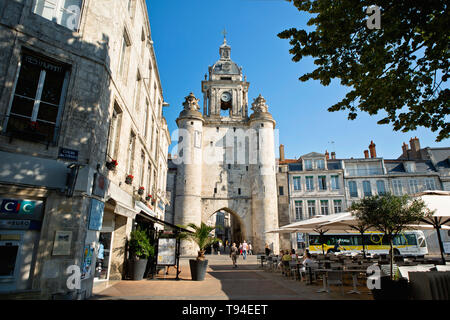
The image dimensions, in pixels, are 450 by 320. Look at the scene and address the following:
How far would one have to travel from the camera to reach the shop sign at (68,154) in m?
6.17

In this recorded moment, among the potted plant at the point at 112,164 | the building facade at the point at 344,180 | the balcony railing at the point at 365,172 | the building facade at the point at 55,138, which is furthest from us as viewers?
the balcony railing at the point at 365,172

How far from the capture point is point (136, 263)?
9062 mm

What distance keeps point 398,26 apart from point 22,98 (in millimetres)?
7924

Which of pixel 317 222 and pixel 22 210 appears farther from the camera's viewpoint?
pixel 317 222

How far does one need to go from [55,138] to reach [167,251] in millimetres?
5696

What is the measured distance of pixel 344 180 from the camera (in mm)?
30766

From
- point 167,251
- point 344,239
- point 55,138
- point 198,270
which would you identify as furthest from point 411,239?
point 55,138

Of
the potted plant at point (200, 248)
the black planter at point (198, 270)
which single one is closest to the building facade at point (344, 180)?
the potted plant at point (200, 248)

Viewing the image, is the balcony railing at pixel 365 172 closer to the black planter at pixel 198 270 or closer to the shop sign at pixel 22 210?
the black planter at pixel 198 270

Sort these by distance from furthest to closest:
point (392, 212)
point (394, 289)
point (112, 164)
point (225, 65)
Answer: point (225, 65), point (112, 164), point (392, 212), point (394, 289)

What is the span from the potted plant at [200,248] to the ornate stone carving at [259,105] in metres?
22.5

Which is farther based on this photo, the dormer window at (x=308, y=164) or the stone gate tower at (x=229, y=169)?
the dormer window at (x=308, y=164)

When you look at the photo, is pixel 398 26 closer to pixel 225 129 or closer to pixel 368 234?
pixel 368 234

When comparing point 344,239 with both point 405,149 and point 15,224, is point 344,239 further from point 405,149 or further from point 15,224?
point 15,224
